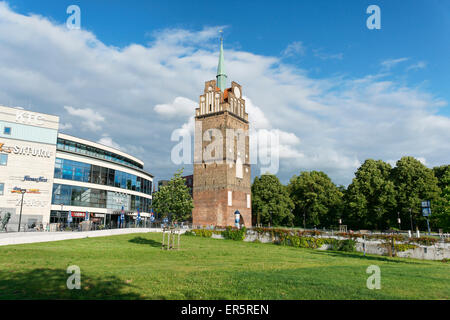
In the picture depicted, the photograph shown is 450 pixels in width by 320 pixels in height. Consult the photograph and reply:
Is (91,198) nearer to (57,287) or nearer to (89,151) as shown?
(89,151)

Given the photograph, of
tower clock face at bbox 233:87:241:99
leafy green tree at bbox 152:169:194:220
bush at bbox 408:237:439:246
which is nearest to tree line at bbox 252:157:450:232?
bush at bbox 408:237:439:246

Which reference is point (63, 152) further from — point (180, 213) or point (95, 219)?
point (180, 213)

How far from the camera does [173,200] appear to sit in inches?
936

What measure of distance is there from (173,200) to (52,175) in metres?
27.6

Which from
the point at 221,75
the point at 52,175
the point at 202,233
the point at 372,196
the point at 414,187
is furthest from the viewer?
the point at 221,75

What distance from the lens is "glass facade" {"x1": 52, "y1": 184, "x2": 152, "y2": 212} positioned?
145 ft

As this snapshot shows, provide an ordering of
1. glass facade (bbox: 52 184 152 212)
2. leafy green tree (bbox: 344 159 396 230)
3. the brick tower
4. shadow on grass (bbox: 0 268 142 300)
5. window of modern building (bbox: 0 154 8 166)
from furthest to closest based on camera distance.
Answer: the brick tower → leafy green tree (bbox: 344 159 396 230) → glass facade (bbox: 52 184 152 212) → window of modern building (bbox: 0 154 8 166) → shadow on grass (bbox: 0 268 142 300)

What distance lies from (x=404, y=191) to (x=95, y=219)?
160ft

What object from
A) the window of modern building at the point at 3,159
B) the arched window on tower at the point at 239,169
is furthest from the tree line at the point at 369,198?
the window of modern building at the point at 3,159

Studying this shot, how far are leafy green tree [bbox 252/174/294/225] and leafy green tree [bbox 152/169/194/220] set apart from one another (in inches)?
1667

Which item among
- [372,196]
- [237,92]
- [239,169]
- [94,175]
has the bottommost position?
[372,196]

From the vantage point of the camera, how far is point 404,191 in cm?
5031

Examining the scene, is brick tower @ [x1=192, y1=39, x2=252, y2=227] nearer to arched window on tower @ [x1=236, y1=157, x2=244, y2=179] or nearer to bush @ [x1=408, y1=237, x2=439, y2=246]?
arched window on tower @ [x1=236, y1=157, x2=244, y2=179]

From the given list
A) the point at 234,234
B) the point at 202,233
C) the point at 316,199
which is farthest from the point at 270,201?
the point at 234,234
